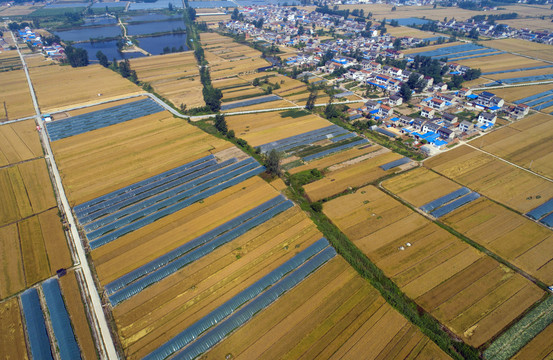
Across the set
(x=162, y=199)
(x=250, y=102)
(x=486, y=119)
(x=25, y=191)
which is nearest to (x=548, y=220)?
(x=486, y=119)

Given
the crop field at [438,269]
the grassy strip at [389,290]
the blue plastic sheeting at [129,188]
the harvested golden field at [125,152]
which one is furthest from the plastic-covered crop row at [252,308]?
the harvested golden field at [125,152]

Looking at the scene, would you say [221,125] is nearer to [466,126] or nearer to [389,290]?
[389,290]

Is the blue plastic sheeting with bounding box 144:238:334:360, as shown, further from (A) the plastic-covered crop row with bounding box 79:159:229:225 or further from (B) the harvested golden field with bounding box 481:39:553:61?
(B) the harvested golden field with bounding box 481:39:553:61

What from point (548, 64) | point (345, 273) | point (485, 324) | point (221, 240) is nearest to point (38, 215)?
point (221, 240)

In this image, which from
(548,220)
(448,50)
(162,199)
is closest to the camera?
(548,220)

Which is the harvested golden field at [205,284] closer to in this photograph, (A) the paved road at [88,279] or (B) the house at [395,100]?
(A) the paved road at [88,279]

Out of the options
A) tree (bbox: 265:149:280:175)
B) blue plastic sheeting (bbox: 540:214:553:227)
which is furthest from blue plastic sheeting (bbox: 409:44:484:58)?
tree (bbox: 265:149:280:175)
